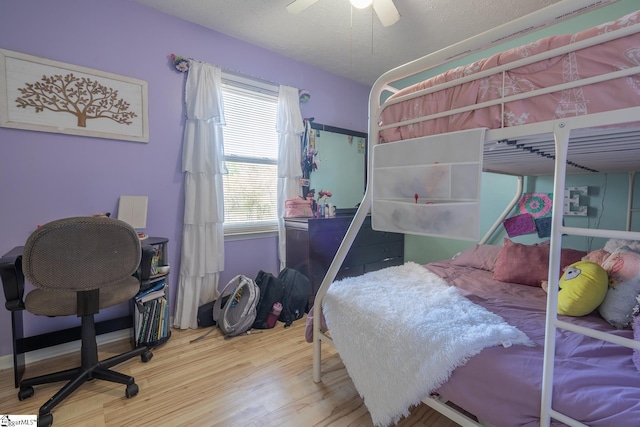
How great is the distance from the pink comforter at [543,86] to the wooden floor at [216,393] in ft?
4.49

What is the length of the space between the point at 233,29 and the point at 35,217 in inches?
78.7

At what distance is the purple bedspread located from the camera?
2.52ft

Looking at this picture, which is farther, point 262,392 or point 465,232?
point 262,392

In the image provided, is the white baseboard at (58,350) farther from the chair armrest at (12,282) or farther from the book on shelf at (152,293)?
the chair armrest at (12,282)

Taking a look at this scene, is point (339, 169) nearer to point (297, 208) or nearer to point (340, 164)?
point (340, 164)

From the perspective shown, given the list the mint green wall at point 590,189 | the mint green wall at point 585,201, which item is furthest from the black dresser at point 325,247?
the mint green wall at point 590,189

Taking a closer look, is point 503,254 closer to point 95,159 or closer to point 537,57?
point 537,57

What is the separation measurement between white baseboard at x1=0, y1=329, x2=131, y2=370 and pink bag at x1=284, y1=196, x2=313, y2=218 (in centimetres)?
160

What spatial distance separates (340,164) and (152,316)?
2.34m

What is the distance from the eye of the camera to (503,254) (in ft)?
6.51

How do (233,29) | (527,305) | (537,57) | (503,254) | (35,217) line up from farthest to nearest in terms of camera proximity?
1. (233,29)
2. (503,254)
3. (35,217)
4. (527,305)
5. (537,57)

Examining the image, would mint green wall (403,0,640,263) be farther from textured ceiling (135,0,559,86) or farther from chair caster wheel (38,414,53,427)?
chair caster wheel (38,414,53,427)

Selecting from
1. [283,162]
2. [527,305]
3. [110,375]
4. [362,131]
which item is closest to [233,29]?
[283,162]

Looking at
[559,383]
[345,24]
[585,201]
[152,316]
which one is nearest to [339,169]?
[345,24]
